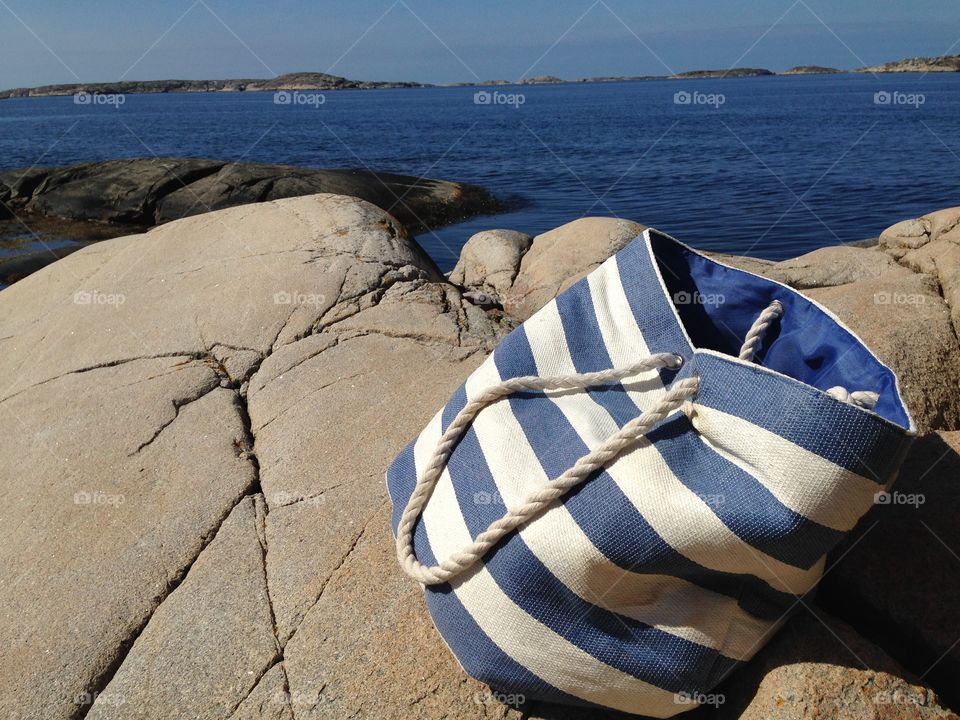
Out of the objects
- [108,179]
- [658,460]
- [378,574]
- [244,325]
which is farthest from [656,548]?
[108,179]

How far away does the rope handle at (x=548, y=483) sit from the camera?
1.79 meters

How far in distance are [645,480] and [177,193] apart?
15890mm

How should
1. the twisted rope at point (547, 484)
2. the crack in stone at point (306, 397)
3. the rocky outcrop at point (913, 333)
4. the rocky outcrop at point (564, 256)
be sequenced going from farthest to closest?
the rocky outcrop at point (564, 256), the crack in stone at point (306, 397), the rocky outcrop at point (913, 333), the twisted rope at point (547, 484)

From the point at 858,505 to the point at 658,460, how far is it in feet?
1.32

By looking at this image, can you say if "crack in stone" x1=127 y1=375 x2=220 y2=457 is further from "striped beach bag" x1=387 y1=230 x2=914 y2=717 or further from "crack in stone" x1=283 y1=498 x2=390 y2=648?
"striped beach bag" x1=387 y1=230 x2=914 y2=717

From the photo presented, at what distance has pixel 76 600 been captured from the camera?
256 cm

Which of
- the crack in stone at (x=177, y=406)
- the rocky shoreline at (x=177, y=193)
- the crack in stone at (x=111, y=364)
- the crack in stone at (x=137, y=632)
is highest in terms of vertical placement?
the rocky shoreline at (x=177, y=193)

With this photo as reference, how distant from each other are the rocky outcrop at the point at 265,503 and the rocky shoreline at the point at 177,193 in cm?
1007

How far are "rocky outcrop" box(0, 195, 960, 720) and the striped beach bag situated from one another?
0.25 metres

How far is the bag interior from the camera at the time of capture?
197cm

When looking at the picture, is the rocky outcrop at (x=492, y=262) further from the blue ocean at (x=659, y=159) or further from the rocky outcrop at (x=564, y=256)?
the blue ocean at (x=659, y=159)

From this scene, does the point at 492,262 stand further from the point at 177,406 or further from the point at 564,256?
the point at 177,406

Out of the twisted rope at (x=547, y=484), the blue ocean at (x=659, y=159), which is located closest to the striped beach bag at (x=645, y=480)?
the twisted rope at (x=547, y=484)

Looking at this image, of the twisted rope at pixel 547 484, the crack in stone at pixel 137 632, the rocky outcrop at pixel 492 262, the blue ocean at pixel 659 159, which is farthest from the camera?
the blue ocean at pixel 659 159
